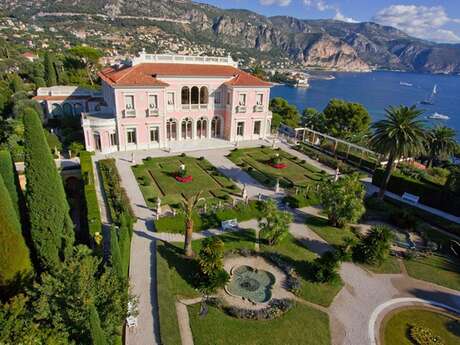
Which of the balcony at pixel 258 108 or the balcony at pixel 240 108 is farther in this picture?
the balcony at pixel 258 108

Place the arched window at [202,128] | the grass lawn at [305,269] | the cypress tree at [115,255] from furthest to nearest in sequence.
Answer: the arched window at [202,128] < the grass lawn at [305,269] < the cypress tree at [115,255]

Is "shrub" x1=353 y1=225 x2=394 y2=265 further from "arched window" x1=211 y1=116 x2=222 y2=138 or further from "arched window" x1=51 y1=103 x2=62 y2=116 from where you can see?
"arched window" x1=51 y1=103 x2=62 y2=116

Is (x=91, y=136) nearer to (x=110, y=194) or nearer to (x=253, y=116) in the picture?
(x=110, y=194)

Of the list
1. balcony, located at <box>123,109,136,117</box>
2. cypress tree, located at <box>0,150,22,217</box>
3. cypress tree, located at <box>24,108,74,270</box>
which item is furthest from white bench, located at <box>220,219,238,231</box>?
balcony, located at <box>123,109,136,117</box>

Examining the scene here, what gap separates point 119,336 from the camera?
12547 millimetres

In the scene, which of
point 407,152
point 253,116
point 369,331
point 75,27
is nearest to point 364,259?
point 369,331

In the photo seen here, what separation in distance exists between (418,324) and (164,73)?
35058mm

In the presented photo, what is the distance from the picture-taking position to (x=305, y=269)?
1883 cm

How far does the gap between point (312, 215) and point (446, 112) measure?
13982cm

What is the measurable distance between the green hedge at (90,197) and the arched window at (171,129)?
11.2 meters

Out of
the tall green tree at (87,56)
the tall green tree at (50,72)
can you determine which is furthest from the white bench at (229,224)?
Answer: the tall green tree at (87,56)

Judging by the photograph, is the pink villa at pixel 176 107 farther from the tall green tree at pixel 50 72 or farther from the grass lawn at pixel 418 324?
the grass lawn at pixel 418 324

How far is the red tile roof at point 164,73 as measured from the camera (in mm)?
35062

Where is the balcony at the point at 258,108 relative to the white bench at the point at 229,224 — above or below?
above
